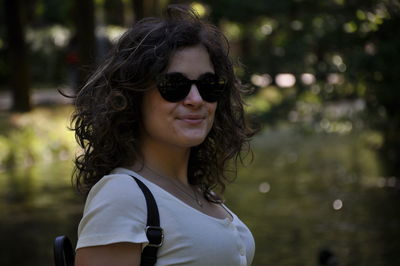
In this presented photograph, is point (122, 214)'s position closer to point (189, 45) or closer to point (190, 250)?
point (190, 250)

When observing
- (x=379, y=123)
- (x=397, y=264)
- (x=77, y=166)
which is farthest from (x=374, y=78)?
(x=77, y=166)

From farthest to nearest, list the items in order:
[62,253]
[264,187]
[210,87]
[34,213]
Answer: [264,187] → [34,213] → [210,87] → [62,253]

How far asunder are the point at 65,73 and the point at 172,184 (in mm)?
34821

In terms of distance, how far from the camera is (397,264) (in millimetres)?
9586

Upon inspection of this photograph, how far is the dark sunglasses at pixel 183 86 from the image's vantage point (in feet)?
8.35

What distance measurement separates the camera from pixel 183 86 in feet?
8.39

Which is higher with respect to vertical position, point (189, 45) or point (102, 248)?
point (189, 45)

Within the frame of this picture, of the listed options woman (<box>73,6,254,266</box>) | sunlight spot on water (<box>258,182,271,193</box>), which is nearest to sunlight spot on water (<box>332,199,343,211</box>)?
sunlight spot on water (<box>258,182,271,193</box>)

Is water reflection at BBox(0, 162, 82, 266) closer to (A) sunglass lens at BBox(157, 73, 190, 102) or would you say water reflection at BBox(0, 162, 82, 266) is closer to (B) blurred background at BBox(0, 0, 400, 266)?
(B) blurred background at BBox(0, 0, 400, 266)

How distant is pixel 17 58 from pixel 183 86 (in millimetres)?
21190

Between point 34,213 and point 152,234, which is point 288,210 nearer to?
point 34,213

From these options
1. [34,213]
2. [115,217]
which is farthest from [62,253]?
[34,213]

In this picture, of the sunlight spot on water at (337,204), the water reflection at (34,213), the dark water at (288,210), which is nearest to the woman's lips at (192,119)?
the dark water at (288,210)

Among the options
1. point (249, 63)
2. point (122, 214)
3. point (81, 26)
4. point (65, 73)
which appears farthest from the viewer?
point (65, 73)
